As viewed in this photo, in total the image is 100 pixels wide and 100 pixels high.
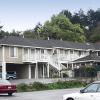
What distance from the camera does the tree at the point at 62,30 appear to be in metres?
106

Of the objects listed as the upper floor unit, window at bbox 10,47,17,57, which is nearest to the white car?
the upper floor unit

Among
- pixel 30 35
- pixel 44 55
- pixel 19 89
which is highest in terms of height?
pixel 30 35

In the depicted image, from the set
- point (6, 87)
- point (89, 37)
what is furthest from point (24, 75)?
point (89, 37)

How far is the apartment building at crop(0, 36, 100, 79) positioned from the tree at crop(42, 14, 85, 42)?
29871 mm

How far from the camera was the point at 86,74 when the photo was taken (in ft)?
198

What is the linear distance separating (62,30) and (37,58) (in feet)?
143

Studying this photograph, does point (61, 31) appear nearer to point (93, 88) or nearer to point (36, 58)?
A: point (36, 58)

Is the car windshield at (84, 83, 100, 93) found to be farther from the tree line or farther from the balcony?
the tree line

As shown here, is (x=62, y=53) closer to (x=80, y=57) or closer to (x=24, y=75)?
(x=80, y=57)

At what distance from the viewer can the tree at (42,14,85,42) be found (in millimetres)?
106438

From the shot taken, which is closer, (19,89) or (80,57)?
(19,89)

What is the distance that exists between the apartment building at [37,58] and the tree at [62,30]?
29.9m

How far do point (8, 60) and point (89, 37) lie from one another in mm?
66824

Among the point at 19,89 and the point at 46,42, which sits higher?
the point at 46,42
